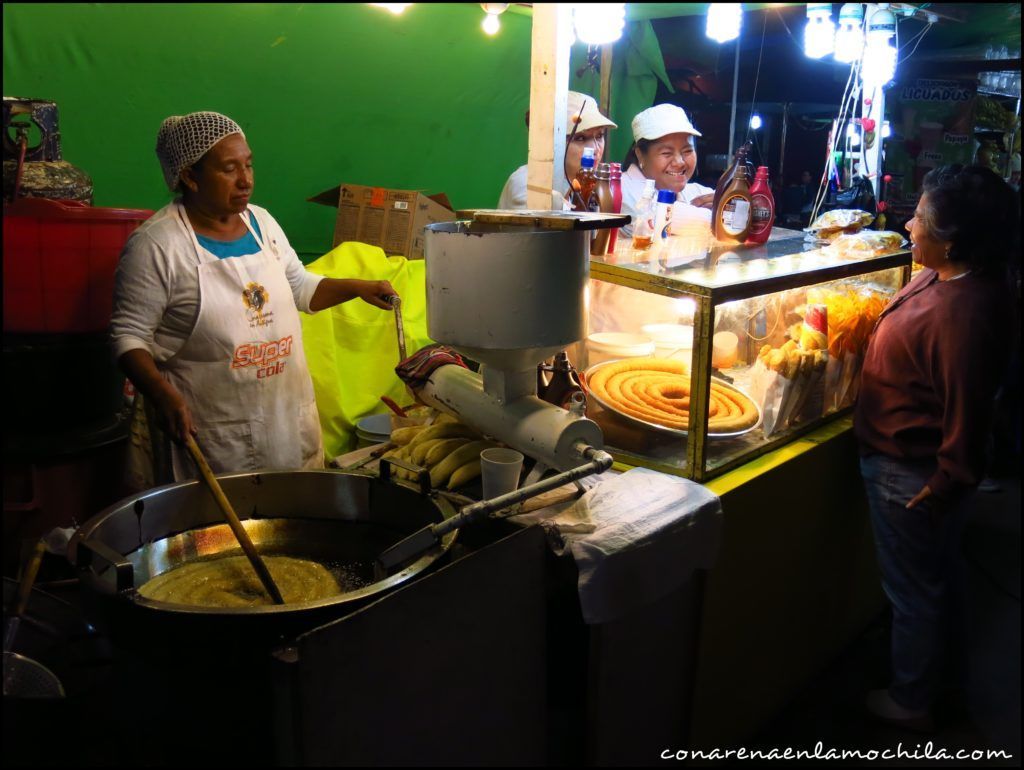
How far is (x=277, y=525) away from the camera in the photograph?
2080 millimetres

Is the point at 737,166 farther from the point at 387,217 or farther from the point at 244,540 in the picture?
the point at 387,217

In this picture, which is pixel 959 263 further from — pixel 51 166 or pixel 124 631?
pixel 51 166

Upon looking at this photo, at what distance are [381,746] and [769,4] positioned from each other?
4.81 m

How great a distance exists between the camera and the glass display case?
2.47m

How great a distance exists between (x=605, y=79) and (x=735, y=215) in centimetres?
470

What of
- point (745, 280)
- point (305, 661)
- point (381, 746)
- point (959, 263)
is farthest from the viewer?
point (959, 263)

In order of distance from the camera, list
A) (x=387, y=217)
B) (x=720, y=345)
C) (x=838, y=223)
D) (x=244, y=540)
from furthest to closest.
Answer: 1. (x=387, y=217)
2. (x=838, y=223)
3. (x=720, y=345)
4. (x=244, y=540)

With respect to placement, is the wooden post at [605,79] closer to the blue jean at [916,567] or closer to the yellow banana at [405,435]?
the blue jean at [916,567]

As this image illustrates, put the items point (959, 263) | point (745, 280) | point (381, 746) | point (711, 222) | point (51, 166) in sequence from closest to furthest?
1. point (381, 746)
2. point (745, 280)
3. point (959, 263)
4. point (711, 222)
5. point (51, 166)

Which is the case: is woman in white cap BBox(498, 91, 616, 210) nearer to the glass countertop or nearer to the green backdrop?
the glass countertop

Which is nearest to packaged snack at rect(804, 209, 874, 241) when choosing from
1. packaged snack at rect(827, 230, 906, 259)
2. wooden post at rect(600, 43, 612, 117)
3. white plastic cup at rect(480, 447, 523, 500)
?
packaged snack at rect(827, 230, 906, 259)

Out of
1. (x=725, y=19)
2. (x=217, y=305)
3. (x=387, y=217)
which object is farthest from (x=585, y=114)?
(x=217, y=305)

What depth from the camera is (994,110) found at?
6824 millimetres

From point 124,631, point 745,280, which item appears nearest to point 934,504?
point 745,280
